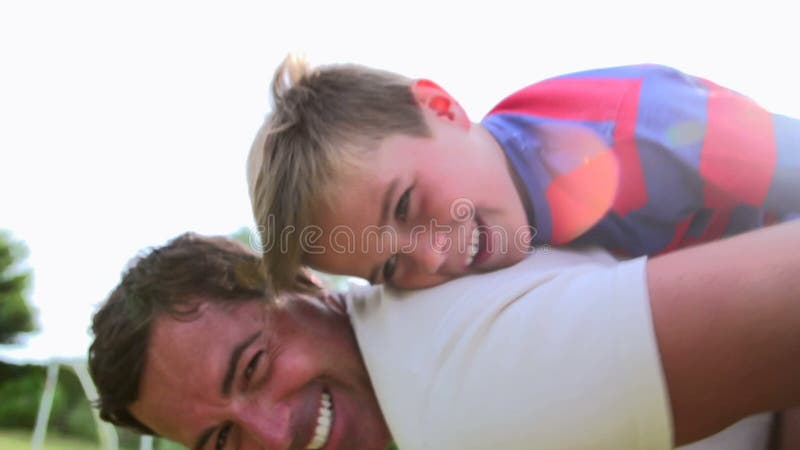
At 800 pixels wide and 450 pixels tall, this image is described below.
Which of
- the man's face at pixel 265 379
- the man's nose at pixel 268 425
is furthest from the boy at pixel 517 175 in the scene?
the man's nose at pixel 268 425

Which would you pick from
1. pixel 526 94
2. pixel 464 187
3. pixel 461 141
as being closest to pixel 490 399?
pixel 464 187

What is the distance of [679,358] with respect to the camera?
0.85 meters

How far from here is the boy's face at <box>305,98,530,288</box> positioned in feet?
4.72

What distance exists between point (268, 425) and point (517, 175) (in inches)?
27.3

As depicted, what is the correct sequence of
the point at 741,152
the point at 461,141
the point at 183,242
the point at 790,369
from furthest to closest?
1. the point at 183,242
2. the point at 461,141
3. the point at 741,152
4. the point at 790,369

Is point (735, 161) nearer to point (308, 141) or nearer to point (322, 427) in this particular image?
point (308, 141)

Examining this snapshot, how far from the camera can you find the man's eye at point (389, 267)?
4.72 ft

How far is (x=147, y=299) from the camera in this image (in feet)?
5.57

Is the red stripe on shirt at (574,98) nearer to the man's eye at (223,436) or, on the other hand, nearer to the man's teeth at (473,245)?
the man's teeth at (473,245)

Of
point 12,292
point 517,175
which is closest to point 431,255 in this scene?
point 517,175

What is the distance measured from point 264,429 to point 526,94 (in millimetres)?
854

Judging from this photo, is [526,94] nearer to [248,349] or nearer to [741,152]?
[741,152]

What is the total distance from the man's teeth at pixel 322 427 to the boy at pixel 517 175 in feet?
0.86

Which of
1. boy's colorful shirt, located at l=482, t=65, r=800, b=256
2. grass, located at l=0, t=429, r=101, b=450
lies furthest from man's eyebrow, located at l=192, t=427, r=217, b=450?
grass, located at l=0, t=429, r=101, b=450
